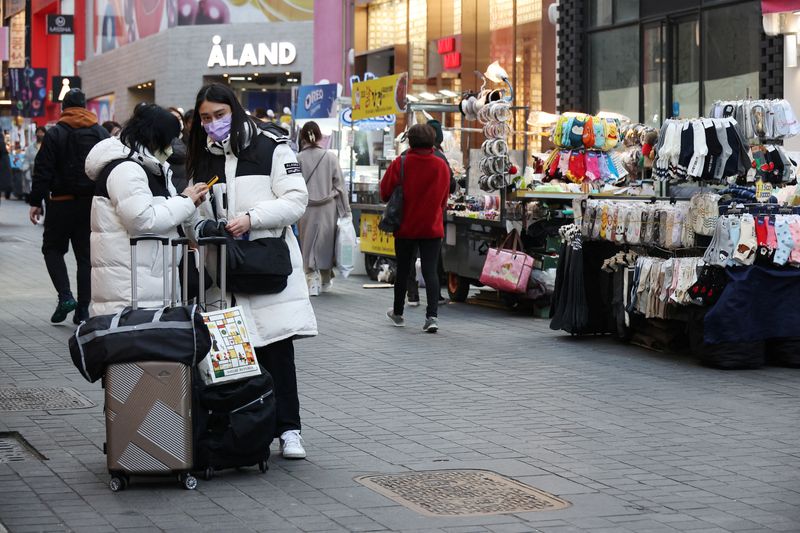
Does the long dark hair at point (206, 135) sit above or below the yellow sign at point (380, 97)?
below

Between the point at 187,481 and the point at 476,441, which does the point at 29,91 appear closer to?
the point at 476,441

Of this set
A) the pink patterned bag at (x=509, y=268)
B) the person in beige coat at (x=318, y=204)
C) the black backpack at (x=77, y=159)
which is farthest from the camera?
the person in beige coat at (x=318, y=204)

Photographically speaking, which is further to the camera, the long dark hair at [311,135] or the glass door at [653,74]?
the glass door at [653,74]

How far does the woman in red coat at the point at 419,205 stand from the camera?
41.8 ft

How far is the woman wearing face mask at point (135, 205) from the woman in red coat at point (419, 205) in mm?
5781

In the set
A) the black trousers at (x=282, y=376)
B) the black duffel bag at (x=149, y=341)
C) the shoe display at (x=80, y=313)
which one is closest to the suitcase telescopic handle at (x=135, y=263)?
the black duffel bag at (x=149, y=341)

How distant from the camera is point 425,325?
12469 millimetres

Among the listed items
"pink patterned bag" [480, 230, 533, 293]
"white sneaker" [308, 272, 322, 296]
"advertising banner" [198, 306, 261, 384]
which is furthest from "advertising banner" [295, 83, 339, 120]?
"advertising banner" [198, 306, 261, 384]

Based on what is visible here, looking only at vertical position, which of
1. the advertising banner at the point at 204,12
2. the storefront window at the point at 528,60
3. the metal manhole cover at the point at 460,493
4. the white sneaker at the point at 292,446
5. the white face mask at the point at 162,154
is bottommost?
the metal manhole cover at the point at 460,493

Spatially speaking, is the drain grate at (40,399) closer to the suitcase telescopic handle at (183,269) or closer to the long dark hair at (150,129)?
the suitcase telescopic handle at (183,269)

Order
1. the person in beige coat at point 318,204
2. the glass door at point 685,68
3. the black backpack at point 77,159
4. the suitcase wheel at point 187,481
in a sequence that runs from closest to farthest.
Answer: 1. the suitcase wheel at point 187,481
2. the black backpack at point 77,159
3. the person in beige coat at point 318,204
4. the glass door at point 685,68

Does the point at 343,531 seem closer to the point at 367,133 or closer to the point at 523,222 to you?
the point at 523,222

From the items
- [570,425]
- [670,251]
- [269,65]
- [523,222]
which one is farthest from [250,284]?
[269,65]

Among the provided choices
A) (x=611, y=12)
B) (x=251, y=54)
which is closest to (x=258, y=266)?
(x=611, y=12)
